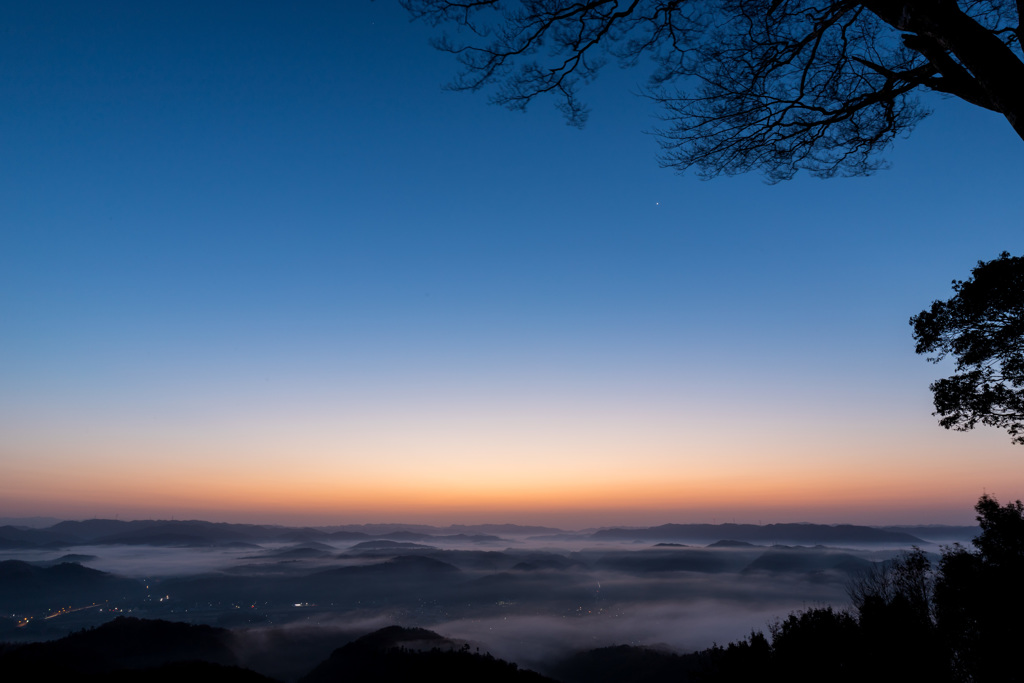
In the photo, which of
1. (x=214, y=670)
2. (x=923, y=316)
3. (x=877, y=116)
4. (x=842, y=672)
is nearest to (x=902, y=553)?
(x=842, y=672)

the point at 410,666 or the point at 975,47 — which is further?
the point at 410,666

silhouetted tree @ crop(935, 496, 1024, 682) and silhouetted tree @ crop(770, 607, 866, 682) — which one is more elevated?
silhouetted tree @ crop(935, 496, 1024, 682)

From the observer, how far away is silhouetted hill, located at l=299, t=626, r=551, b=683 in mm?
127125

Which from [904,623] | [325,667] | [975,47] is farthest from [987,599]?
[325,667]

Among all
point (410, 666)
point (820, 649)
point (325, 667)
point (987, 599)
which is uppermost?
point (987, 599)

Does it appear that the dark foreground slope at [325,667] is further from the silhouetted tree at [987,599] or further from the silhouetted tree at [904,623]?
the silhouetted tree at [987,599]

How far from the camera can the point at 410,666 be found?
16438 centimetres

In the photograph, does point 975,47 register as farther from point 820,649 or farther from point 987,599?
point 820,649

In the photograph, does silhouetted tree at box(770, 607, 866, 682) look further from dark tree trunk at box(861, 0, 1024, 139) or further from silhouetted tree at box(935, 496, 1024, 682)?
dark tree trunk at box(861, 0, 1024, 139)

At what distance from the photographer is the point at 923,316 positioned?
1134 cm

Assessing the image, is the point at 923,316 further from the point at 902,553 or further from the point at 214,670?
the point at 214,670

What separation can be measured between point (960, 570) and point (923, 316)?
30.5 ft

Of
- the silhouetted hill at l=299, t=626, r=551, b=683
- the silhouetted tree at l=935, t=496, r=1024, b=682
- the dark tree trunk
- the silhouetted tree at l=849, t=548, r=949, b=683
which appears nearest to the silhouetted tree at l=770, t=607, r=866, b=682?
the silhouetted tree at l=849, t=548, r=949, b=683

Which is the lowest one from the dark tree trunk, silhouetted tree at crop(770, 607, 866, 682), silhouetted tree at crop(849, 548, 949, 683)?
silhouetted tree at crop(770, 607, 866, 682)
